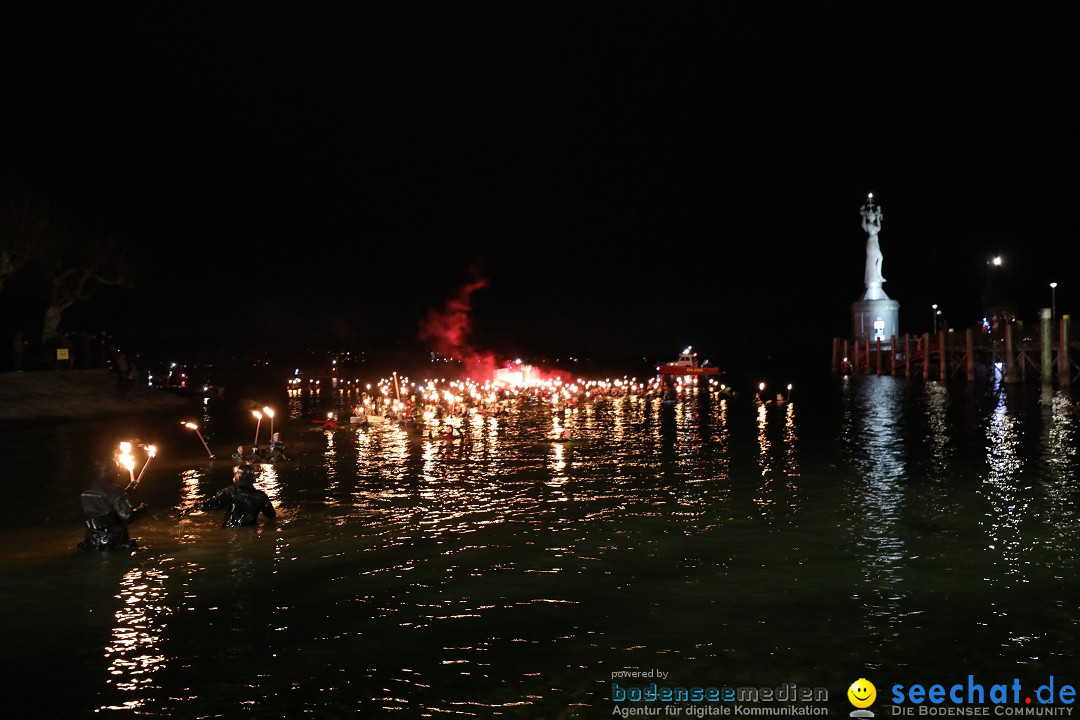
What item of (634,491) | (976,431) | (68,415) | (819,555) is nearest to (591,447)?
(634,491)

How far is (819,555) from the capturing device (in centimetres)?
1577

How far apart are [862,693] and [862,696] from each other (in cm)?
7

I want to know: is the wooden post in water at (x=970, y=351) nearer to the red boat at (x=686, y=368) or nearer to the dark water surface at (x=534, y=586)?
the dark water surface at (x=534, y=586)

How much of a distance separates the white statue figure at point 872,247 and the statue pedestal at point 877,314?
0.98 metres

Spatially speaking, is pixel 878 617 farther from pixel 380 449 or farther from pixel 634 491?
pixel 380 449

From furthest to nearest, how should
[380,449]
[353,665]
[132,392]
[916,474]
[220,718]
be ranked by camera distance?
1. [132,392]
2. [380,449]
3. [916,474]
4. [353,665]
5. [220,718]

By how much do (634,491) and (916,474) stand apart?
7.65 meters

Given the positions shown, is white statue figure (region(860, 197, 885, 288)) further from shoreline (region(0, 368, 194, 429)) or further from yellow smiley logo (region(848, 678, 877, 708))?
yellow smiley logo (region(848, 678, 877, 708))

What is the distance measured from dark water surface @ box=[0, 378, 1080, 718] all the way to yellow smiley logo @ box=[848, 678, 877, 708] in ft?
0.37

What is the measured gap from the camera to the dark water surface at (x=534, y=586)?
34.0ft

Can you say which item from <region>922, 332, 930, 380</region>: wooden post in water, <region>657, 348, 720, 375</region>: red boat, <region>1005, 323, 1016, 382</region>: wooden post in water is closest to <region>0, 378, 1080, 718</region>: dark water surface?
<region>1005, 323, 1016, 382</region>: wooden post in water

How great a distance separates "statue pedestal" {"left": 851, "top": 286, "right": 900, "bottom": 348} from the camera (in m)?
103

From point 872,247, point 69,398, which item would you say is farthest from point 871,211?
point 69,398

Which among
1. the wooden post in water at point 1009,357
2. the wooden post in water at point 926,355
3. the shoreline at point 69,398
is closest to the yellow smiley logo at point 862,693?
the shoreline at point 69,398
